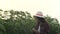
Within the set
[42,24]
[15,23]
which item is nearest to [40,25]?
[42,24]

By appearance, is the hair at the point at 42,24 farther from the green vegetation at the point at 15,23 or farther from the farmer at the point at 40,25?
the green vegetation at the point at 15,23

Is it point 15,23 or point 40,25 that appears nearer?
point 40,25

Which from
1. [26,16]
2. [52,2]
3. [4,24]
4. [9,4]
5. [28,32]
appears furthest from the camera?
[52,2]

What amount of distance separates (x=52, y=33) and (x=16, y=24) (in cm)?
74

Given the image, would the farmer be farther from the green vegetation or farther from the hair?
the green vegetation

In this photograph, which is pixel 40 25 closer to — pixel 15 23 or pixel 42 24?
pixel 42 24

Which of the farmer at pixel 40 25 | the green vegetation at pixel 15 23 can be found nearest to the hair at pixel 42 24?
the farmer at pixel 40 25

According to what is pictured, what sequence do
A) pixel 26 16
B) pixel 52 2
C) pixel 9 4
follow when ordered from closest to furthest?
pixel 26 16 → pixel 9 4 → pixel 52 2

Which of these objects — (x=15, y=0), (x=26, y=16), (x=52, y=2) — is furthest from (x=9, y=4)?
(x=52, y=2)

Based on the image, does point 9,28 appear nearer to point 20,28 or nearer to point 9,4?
point 20,28

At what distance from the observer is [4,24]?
8.98 feet

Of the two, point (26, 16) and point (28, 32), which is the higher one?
point (26, 16)

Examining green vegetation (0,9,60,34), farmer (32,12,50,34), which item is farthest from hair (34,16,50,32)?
green vegetation (0,9,60,34)

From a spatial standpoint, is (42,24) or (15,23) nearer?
(42,24)
